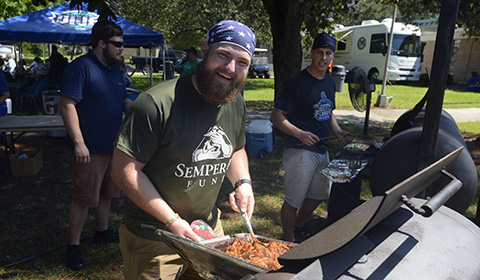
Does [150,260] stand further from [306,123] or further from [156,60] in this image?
[156,60]

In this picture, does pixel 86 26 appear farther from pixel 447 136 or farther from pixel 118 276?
pixel 447 136

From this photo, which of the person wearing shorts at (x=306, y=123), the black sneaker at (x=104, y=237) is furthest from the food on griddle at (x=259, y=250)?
the black sneaker at (x=104, y=237)

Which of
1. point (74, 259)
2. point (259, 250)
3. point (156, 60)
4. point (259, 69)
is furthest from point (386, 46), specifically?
point (259, 250)

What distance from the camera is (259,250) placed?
72.4 inches

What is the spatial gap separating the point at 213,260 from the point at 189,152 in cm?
68

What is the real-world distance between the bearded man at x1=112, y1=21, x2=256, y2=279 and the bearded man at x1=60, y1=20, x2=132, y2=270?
52.5 inches

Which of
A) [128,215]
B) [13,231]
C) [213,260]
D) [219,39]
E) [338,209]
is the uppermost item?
[219,39]

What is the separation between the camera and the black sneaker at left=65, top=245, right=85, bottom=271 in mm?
3314

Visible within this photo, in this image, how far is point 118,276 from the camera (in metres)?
3.29

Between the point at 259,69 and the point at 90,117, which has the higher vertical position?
the point at 259,69

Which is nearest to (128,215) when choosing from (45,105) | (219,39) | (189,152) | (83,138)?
(189,152)

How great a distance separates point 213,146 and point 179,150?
20cm

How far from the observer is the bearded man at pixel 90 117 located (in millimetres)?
3100

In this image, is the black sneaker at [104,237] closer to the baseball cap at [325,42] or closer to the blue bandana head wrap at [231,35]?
the blue bandana head wrap at [231,35]
